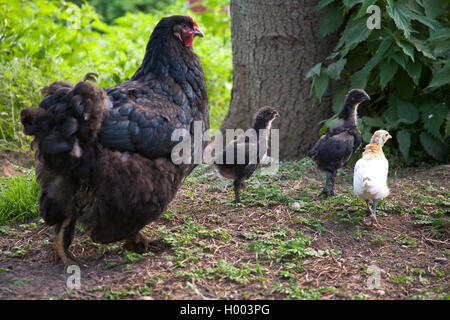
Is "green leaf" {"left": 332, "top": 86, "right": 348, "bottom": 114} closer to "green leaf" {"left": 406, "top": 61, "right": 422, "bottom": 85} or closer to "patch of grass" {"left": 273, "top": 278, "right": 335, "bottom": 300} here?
"green leaf" {"left": 406, "top": 61, "right": 422, "bottom": 85}

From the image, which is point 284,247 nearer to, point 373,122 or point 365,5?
point 373,122

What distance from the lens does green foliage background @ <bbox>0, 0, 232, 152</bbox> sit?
636 centimetres

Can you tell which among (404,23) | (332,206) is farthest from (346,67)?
(332,206)

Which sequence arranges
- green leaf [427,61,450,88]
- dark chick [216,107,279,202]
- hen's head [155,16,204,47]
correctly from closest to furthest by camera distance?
hen's head [155,16,204,47] < green leaf [427,61,450,88] < dark chick [216,107,279,202]

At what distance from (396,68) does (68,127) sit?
11.3ft

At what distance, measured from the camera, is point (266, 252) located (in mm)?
3650

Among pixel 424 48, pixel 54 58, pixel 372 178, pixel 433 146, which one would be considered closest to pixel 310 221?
pixel 372 178

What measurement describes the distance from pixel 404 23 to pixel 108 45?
6437mm

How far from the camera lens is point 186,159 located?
147 inches

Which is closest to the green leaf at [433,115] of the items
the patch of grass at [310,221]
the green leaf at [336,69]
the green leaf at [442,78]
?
the green leaf at [442,78]

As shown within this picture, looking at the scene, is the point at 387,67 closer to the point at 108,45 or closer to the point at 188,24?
the point at 188,24

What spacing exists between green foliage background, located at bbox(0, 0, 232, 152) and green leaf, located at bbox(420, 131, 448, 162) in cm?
318

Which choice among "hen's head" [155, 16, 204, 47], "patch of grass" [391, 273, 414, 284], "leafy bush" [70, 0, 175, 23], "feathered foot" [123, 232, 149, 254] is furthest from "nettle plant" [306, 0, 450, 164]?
"leafy bush" [70, 0, 175, 23]

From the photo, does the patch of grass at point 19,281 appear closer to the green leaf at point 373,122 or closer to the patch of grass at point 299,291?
the patch of grass at point 299,291
